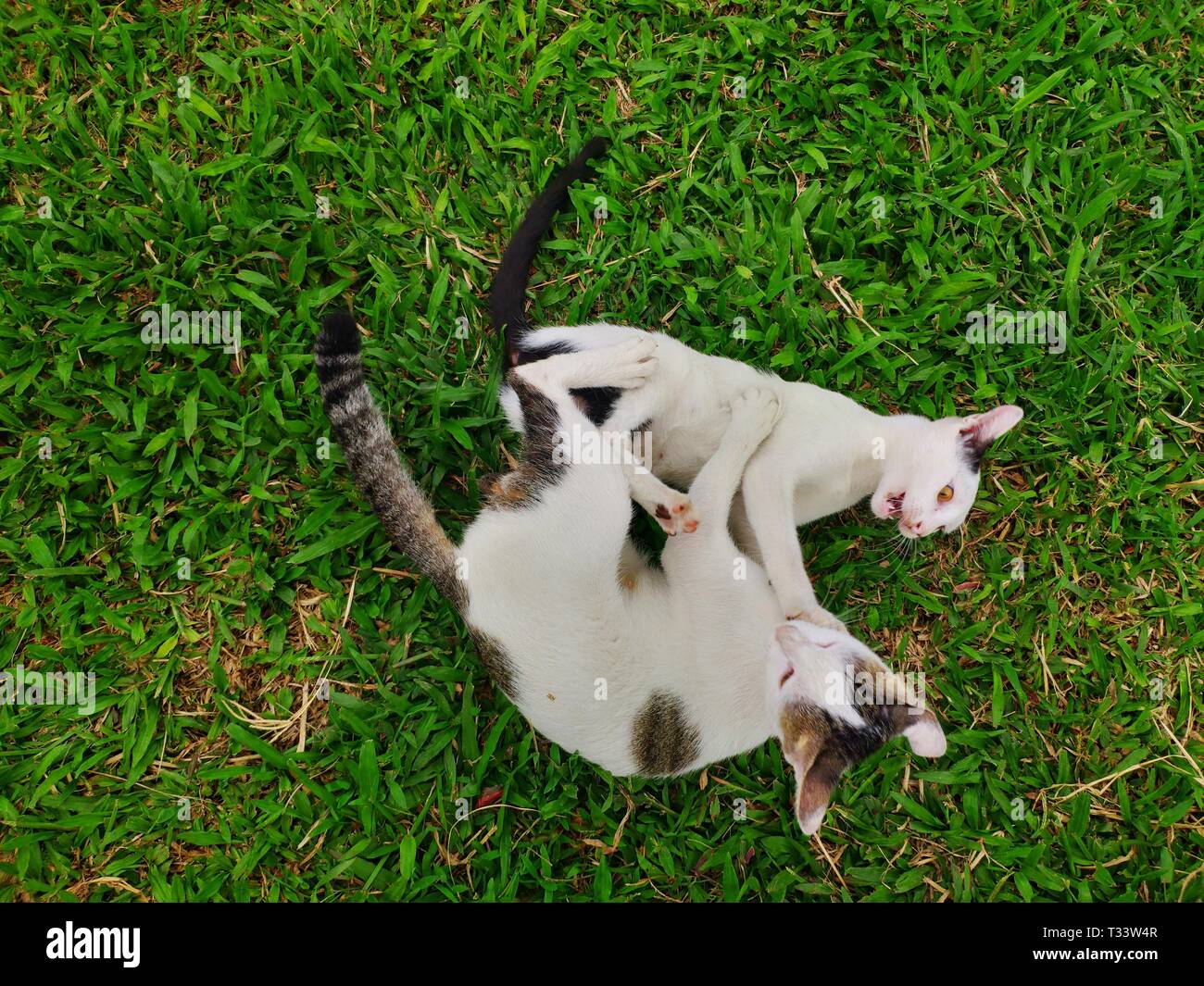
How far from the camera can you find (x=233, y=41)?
378 centimetres

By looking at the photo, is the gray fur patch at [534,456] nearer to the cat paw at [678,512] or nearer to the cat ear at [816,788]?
the cat paw at [678,512]

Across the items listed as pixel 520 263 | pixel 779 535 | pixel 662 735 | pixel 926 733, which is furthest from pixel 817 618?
pixel 520 263

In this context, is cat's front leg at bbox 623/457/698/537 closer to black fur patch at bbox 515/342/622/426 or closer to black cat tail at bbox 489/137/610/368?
black fur patch at bbox 515/342/622/426

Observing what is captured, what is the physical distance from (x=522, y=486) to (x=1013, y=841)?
9.05 feet

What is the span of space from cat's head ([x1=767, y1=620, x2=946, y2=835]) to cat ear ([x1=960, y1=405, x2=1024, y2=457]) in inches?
40.0

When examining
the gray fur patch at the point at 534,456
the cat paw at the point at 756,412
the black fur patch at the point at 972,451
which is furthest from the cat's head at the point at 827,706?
the gray fur patch at the point at 534,456

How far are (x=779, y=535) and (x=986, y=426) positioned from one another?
3.26 ft

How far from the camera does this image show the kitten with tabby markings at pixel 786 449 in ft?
10.2

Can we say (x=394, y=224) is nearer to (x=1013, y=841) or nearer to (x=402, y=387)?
(x=402, y=387)

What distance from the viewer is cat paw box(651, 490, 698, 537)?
9.84 ft

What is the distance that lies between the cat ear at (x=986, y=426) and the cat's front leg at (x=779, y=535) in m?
0.78

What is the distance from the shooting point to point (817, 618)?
3020 millimetres

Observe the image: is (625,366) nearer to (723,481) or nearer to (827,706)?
(723,481)

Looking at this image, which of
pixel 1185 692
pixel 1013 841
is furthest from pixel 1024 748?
pixel 1185 692
